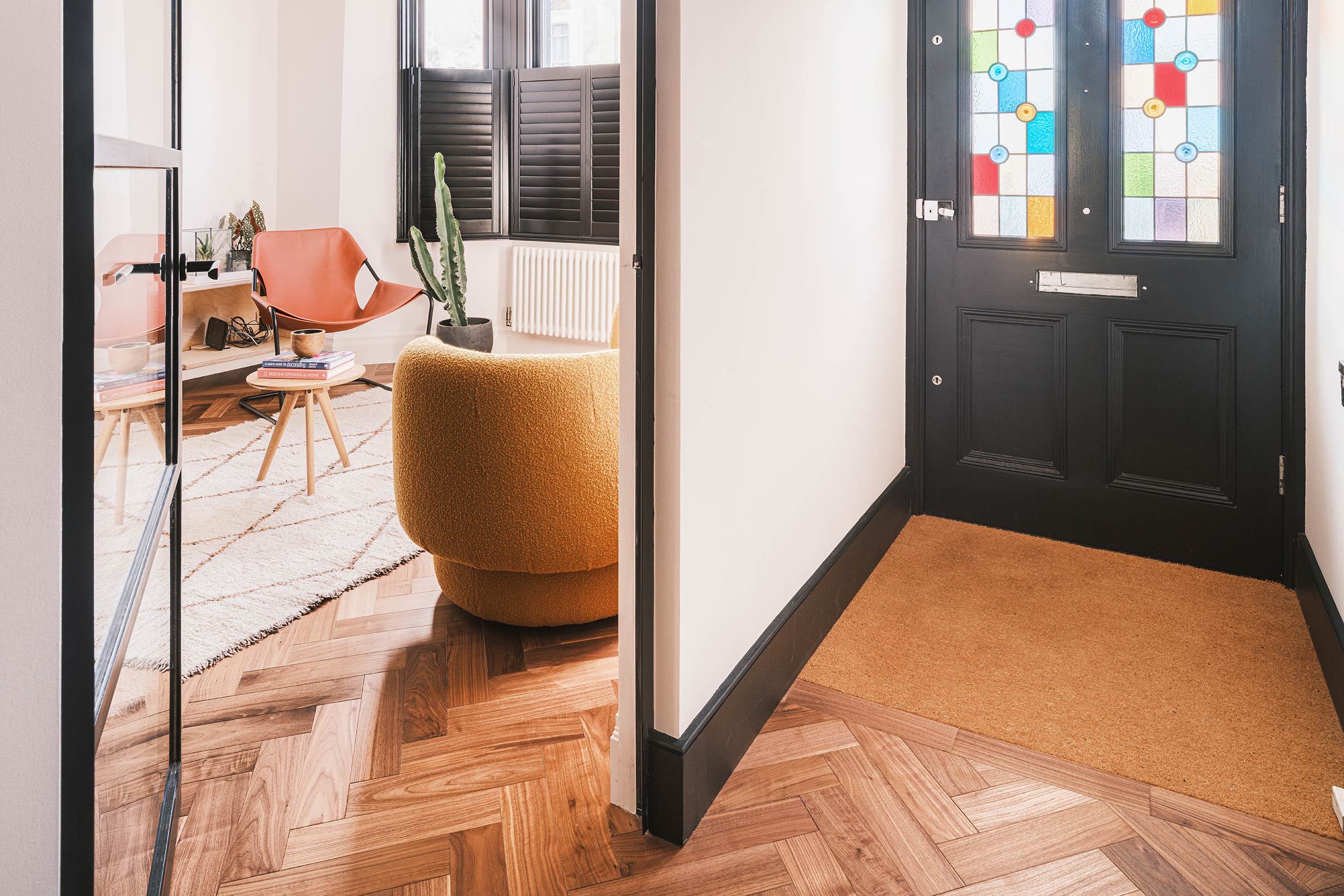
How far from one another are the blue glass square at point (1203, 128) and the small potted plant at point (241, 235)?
4.55 meters

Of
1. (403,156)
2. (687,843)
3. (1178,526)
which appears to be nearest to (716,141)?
(687,843)

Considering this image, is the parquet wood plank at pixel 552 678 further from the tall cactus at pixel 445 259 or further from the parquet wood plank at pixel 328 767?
the tall cactus at pixel 445 259

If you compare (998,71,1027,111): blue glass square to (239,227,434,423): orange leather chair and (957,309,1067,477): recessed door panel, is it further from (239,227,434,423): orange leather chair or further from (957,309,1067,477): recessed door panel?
(239,227,434,423): orange leather chair

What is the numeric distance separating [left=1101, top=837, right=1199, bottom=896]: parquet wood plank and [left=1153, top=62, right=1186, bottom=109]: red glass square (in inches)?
82.3

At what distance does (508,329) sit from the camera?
20.1 ft

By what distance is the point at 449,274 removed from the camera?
17.3 feet

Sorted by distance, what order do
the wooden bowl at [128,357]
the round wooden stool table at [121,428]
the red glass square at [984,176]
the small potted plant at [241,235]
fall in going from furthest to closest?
the small potted plant at [241,235] → the red glass square at [984,176] → the wooden bowl at [128,357] → the round wooden stool table at [121,428]

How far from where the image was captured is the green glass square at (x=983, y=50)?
9.93ft

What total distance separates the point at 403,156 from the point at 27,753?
5.53m

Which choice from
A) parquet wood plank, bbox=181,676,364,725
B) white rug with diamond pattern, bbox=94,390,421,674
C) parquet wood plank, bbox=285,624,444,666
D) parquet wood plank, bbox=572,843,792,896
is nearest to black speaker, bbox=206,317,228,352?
white rug with diamond pattern, bbox=94,390,421,674

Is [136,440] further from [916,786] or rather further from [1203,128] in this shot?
[1203,128]

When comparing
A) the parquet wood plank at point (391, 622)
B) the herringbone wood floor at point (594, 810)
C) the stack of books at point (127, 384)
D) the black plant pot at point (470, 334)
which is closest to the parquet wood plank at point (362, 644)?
the parquet wood plank at point (391, 622)

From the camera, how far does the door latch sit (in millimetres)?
3176

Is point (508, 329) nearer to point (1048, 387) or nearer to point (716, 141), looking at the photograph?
point (1048, 387)
